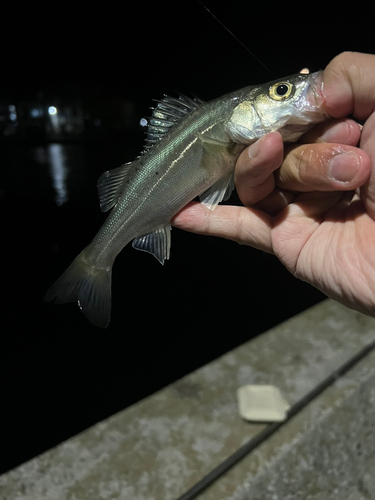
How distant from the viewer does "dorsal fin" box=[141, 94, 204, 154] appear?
1479 mm

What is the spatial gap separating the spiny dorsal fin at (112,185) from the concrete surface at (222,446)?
1623 millimetres

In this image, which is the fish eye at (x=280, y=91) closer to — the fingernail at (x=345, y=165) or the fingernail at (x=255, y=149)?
the fingernail at (x=255, y=149)

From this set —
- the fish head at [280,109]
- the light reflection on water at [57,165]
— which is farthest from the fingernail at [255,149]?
the light reflection on water at [57,165]

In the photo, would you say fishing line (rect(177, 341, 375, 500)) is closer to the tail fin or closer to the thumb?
the tail fin

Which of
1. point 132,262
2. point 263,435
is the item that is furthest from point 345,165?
point 132,262

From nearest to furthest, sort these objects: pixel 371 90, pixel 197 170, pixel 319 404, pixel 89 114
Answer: pixel 371 90, pixel 197 170, pixel 319 404, pixel 89 114

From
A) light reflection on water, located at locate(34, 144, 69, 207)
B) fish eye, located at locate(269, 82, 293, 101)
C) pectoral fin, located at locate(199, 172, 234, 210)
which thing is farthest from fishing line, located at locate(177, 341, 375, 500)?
light reflection on water, located at locate(34, 144, 69, 207)

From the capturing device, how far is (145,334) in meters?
4.10

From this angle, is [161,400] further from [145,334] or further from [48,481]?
[145,334]

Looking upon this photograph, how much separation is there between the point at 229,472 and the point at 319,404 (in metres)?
0.82

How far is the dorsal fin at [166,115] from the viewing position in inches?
58.2

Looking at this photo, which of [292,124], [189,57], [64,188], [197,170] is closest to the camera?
[292,124]

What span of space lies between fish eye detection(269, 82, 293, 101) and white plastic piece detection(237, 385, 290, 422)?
77.2 inches

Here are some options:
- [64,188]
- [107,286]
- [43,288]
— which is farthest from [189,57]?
[64,188]
